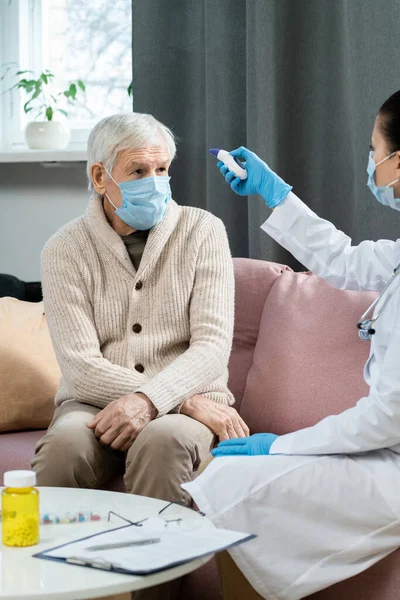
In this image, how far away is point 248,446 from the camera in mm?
1578

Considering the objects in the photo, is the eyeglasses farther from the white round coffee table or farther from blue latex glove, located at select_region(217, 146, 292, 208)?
blue latex glove, located at select_region(217, 146, 292, 208)

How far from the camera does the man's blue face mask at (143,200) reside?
2.00m

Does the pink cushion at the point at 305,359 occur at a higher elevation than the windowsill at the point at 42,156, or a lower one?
lower

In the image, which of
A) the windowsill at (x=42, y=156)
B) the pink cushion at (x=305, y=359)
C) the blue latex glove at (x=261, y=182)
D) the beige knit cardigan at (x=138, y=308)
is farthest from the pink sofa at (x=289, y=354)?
the windowsill at (x=42, y=156)

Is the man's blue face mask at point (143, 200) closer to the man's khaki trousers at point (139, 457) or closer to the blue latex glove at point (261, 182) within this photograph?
the blue latex glove at point (261, 182)

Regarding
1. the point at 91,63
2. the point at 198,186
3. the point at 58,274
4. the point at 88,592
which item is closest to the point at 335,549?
the point at 88,592

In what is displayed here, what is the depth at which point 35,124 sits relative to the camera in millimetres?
3072

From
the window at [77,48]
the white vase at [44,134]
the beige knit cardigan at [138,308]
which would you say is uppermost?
the window at [77,48]

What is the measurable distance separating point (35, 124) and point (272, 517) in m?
2.06

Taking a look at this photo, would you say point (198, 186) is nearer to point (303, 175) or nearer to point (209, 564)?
point (303, 175)

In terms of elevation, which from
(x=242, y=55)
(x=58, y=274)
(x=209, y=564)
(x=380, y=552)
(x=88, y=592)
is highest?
(x=242, y=55)

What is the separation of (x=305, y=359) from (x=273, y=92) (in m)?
0.91

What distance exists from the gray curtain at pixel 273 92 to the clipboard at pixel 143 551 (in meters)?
1.47

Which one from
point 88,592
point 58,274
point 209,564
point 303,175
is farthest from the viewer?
point 303,175
